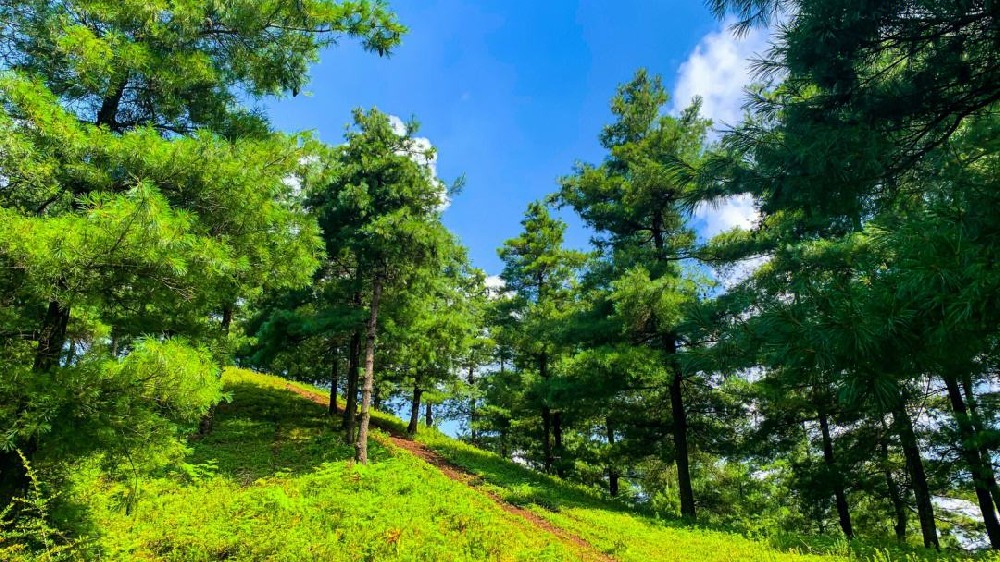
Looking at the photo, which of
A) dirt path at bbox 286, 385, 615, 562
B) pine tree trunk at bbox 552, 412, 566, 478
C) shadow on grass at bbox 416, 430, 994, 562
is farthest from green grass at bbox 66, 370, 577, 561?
pine tree trunk at bbox 552, 412, 566, 478

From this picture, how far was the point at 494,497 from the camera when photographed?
43.0ft

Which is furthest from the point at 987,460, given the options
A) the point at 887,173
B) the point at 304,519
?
the point at 304,519

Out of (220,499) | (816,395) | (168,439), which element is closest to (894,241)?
(168,439)

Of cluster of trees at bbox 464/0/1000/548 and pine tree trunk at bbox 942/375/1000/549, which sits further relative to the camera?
pine tree trunk at bbox 942/375/1000/549

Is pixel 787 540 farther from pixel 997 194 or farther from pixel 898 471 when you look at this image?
pixel 997 194

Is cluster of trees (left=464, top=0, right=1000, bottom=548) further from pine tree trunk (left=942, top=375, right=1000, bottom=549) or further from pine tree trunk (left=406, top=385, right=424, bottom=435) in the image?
pine tree trunk (left=406, top=385, right=424, bottom=435)

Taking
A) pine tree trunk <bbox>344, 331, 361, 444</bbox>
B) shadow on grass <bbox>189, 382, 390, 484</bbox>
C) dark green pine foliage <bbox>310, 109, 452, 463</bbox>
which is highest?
dark green pine foliage <bbox>310, 109, 452, 463</bbox>

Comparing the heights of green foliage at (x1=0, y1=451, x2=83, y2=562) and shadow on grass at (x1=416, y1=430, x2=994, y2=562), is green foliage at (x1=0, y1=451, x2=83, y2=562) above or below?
above

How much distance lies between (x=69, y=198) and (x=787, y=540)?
1426 cm

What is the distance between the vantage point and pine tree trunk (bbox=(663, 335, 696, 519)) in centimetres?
1323

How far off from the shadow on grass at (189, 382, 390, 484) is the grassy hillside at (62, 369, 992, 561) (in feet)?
0.22

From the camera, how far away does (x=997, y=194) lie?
3.49 m

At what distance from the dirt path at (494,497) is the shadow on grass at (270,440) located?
2301 mm

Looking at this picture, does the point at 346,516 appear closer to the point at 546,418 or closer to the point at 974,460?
the point at 974,460
